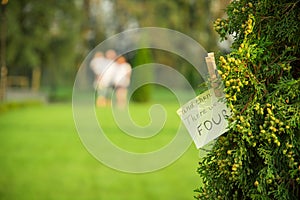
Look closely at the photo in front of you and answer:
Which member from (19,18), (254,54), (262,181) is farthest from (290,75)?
(19,18)

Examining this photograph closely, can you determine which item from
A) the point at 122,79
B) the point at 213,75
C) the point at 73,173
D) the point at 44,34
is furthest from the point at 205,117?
the point at 44,34

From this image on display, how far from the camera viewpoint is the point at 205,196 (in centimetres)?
144

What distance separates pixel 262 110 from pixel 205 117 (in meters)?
0.19

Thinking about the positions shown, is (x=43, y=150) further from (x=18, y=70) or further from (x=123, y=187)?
(x=18, y=70)

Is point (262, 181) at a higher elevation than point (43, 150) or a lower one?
lower

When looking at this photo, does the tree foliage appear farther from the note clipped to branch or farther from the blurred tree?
the blurred tree

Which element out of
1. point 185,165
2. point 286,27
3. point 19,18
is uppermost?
point 19,18

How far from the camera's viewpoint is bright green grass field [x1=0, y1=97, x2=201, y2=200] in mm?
4672

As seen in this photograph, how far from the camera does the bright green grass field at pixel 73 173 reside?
4672mm

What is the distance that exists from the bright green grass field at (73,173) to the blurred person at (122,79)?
4.11 meters

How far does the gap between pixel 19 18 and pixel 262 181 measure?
18584mm

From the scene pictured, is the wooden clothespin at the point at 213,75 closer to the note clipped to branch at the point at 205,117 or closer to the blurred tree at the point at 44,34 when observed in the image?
the note clipped to branch at the point at 205,117

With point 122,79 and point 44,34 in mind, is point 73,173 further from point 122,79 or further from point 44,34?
point 44,34

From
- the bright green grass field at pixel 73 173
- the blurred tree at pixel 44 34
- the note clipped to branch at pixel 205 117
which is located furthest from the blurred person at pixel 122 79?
the note clipped to branch at pixel 205 117
